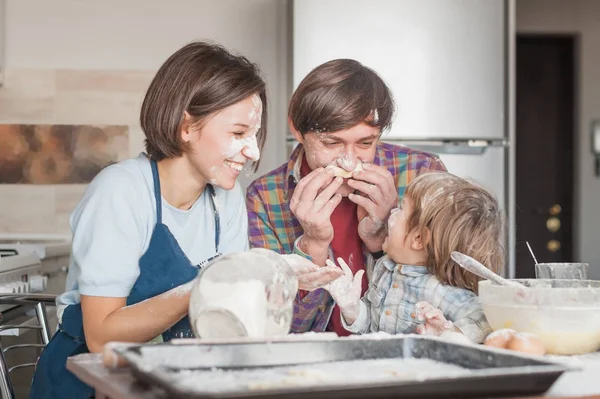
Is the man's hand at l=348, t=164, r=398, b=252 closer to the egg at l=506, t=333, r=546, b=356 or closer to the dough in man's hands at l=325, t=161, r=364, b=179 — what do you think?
the dough in man's hands at l=325, t=161, r=364, b=179

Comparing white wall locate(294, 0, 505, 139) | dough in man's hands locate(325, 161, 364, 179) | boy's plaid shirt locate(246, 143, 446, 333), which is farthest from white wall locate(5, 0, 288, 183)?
dough in man's hands locate(325, 161, 364, 179)

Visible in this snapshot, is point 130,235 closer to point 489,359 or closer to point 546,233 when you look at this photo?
point 489,359

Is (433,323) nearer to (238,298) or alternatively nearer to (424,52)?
(238,298)

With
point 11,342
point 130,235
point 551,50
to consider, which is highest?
point 551,50

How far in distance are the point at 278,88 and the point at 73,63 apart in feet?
3.14

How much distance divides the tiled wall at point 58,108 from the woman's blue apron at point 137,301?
96.8 inches

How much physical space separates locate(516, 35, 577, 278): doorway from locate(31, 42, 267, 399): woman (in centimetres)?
416

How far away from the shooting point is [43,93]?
4145 mm

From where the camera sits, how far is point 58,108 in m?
Result: 4.15

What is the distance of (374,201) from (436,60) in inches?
68.3

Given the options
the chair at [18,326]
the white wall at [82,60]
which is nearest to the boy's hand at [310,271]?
the chair at [18,326]

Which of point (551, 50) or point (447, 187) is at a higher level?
point (551, 50)

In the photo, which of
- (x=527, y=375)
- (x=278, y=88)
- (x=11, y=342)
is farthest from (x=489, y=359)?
(x=278, y=88)

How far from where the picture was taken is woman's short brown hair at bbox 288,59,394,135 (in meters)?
2.05
